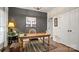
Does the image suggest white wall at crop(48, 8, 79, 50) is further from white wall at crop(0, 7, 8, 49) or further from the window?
white wall at crop(0, 7, 8, 49)

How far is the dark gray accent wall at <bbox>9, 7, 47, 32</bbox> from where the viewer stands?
6.85ft

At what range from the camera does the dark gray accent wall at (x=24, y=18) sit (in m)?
2.09

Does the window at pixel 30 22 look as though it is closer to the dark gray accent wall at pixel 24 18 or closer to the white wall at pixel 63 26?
the dark gray accent wall at pixel 24 18

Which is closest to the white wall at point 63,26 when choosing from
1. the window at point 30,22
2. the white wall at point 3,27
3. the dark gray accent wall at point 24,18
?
the dark gray accent wall at point 24,18

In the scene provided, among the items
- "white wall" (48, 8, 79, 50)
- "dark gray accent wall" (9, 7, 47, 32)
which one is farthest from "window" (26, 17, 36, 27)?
"white wall" (48, 8, 79, 50)

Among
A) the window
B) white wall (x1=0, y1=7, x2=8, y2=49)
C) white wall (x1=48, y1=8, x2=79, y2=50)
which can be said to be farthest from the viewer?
white wall (x1=48, y1=8, x2=79, y2=50)

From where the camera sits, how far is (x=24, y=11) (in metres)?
2.08
